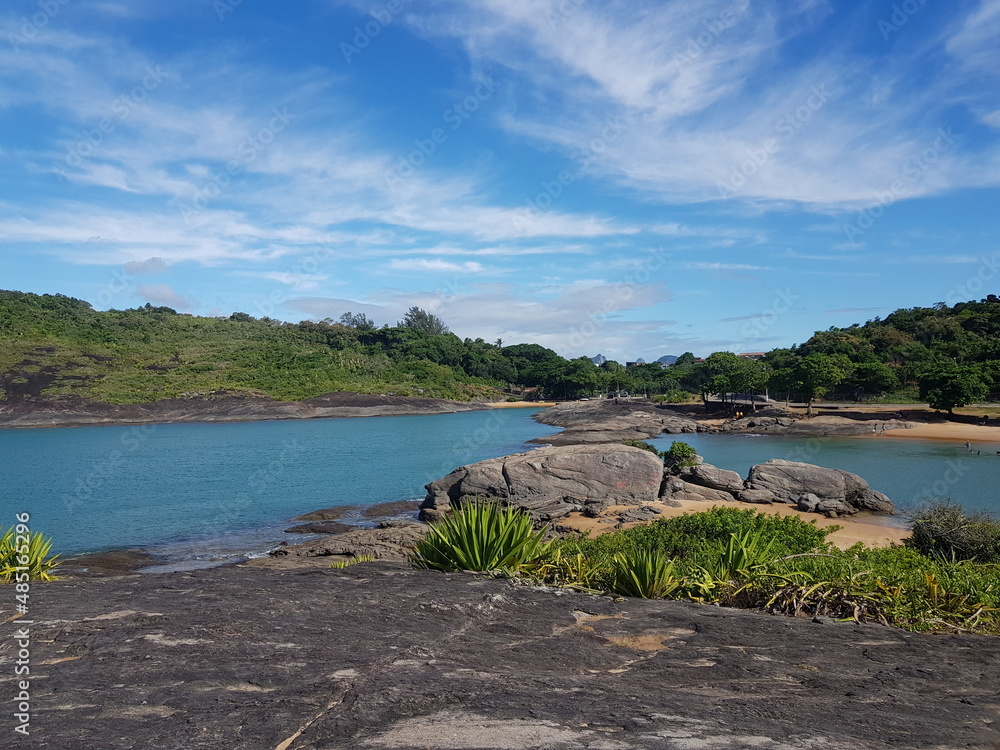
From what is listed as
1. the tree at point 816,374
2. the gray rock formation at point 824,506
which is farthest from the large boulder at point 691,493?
the tree at point 816,374

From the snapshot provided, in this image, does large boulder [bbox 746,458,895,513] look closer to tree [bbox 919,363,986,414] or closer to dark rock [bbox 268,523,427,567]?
dark rock [bbox 268,523,427,567]

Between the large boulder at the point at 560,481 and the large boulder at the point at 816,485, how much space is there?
411 centimetres

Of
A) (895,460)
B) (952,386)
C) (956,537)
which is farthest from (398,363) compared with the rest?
(956,537)

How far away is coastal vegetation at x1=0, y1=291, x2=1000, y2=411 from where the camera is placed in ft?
217

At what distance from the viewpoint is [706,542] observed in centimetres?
1158

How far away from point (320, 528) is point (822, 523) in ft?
56.7

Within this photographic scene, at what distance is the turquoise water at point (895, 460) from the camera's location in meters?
27.0

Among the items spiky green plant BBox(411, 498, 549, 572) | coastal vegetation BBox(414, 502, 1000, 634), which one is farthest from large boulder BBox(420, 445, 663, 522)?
spiky green plant BBox(411, 498, 549, 572)

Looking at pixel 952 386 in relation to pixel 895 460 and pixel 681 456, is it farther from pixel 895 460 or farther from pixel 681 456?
pixel 681 456

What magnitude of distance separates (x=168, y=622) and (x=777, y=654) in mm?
5214

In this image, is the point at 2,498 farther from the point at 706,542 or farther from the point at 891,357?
the point at 891,357

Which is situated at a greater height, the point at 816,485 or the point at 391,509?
→ the point at 816,485

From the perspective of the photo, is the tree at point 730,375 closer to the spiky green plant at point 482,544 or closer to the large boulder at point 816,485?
the large boulder at point 816,485

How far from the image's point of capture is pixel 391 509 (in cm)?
2625
